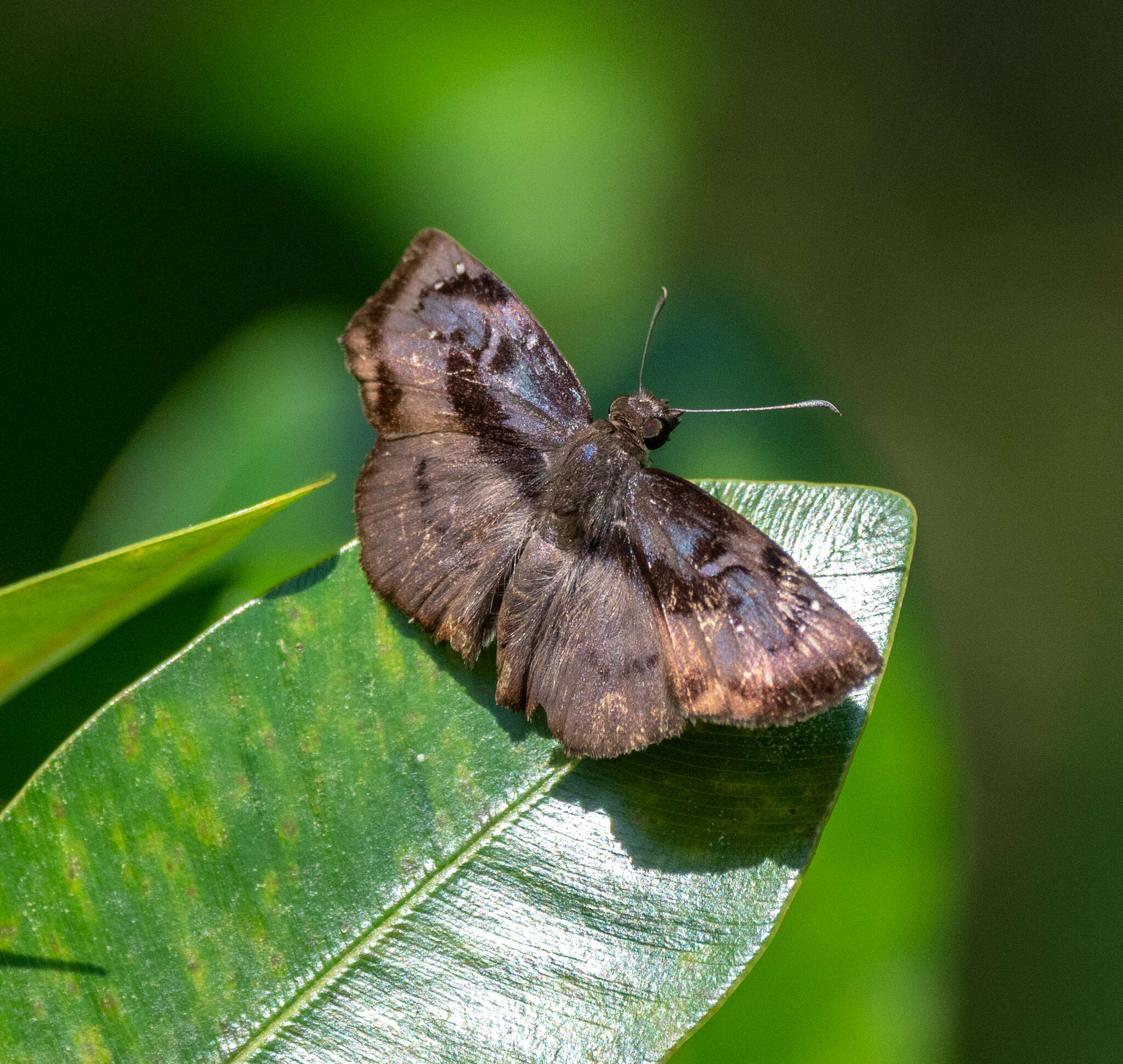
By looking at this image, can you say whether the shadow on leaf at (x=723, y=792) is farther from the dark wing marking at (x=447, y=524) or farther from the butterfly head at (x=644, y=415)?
the butterfly head at (x=644, y=415)

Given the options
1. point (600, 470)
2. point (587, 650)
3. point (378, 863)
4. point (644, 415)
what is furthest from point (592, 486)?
point (378, 863)

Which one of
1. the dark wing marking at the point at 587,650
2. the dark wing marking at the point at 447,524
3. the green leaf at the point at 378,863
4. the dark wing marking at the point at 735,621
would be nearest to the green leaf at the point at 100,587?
the green leaf at the point at 378,863

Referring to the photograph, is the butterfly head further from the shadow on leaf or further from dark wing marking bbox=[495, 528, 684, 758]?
the shadow on leaf

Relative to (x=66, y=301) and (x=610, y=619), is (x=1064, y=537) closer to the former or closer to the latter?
(x=610, y=619)

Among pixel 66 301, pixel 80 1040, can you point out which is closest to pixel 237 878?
pixel 80 1040

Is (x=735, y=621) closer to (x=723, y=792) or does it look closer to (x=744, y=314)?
(x=723, y=792)

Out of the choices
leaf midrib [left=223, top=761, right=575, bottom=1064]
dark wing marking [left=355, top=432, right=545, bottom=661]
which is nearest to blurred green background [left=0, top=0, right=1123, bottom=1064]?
dark wing marking [left=355, top=432, right=545, bottom=661]
